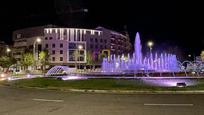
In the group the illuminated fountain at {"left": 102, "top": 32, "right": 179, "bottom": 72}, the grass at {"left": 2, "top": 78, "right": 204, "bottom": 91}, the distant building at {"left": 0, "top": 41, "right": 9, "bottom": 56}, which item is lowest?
the grass at {"left": 2, "top": 78, "right": 204, "bottom": 91}

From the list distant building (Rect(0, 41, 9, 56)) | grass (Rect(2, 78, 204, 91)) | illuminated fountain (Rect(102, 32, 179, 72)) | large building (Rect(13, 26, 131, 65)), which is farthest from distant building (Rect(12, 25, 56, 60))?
grass (Rect(2, 78, 204, 91))

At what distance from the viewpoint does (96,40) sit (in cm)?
13225

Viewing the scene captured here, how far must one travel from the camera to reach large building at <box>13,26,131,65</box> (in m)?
120

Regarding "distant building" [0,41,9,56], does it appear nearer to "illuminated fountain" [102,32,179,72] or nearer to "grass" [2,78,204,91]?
"illuminated fountain" [102,32,179,72]

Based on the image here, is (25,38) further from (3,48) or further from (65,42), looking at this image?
(65,42)

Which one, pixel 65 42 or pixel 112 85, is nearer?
pixel 112 85

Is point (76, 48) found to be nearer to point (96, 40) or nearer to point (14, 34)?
point (96, 40)

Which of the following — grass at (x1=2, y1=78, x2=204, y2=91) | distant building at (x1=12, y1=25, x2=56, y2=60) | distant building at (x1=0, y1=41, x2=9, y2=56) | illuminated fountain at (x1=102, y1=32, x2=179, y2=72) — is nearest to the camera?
grass at (x1=2, y1=78, x2=204, y2=91)

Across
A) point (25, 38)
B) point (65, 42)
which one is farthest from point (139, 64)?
point (25, 38)

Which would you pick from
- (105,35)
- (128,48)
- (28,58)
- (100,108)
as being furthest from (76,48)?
(100,108)

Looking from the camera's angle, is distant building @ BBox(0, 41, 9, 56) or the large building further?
the large building

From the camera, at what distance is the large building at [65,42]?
120 metres

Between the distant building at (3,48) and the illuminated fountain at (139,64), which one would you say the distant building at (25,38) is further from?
the illuminated fountain at (139,64)

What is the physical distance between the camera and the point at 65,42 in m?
121
